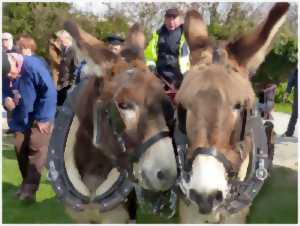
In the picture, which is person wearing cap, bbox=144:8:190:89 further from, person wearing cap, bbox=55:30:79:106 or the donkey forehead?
person wearing cap, bbox=55:30:79:106

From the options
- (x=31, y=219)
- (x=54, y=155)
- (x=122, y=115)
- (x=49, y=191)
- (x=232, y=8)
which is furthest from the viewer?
(x=232, y=8)

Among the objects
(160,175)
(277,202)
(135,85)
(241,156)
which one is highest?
(135,85)

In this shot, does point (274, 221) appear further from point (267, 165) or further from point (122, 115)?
point (122, 115)

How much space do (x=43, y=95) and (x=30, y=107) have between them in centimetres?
18

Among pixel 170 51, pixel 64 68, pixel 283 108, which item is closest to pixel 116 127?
pixel 170 51

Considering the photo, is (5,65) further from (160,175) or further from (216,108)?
(216,108)

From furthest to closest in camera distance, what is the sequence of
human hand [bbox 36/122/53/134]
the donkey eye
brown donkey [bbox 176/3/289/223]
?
human hand [bbox 36/122/53/134] → the donkey eye → brown donkey [bbox 176/3/289/223]

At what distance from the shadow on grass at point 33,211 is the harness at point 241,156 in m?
1.86

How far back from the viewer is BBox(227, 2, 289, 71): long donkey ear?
382cm

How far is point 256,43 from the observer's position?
3873mm

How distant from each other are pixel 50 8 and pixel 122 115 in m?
10.2

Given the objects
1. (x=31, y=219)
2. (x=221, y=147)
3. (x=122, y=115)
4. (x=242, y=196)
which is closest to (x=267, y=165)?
(x=242, y=196)

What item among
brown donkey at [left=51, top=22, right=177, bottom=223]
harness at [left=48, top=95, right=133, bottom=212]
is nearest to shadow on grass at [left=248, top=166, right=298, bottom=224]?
harness at [left=48, top=95, right=133, bottom=212]

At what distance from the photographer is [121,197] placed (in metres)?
4.17
